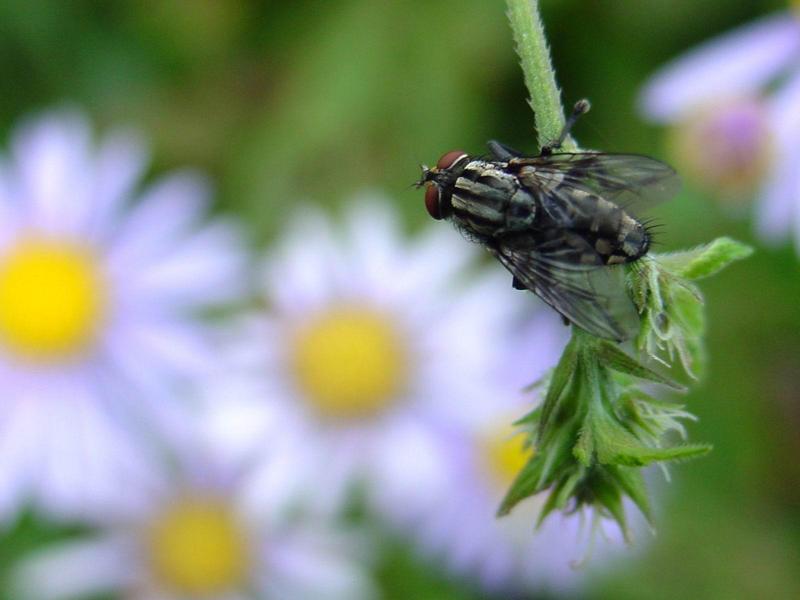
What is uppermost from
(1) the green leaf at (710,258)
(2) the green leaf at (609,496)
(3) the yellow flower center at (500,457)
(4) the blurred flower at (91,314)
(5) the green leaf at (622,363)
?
(4) the blurred flower at (91,314)

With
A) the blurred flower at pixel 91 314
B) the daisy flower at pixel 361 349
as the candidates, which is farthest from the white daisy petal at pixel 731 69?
the blurred flower at pixel 91 314

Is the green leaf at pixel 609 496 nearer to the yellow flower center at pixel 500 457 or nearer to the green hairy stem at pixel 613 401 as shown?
the green hairy stem at pixel 613 401

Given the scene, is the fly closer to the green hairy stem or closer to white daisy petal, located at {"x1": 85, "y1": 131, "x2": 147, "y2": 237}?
the green hairy stem

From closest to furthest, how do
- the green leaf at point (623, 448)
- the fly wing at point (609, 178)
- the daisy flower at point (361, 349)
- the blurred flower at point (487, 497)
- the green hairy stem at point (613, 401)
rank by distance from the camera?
the green leaf at point (623, 448), the green hairy stem at point (613, 401), the fly wing at point (609, 178), the blurred flower at point (487, 497), the daisy flower at point (361, 349)

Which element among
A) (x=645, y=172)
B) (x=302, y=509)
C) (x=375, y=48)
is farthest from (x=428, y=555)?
(x=645, y=172)

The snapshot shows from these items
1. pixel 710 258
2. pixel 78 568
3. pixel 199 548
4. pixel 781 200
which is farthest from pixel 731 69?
pixel 78 568

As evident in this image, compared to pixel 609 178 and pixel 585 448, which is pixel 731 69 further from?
pixel 585 448

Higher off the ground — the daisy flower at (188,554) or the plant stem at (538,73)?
the daisy flower at (188,554)
